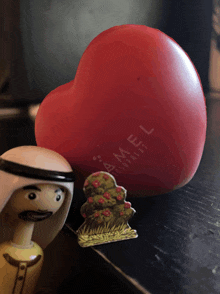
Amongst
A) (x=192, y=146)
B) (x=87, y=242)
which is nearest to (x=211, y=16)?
(x=192, y=146)

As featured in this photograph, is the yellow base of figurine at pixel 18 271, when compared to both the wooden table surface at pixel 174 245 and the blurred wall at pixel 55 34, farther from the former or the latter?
the blurred wall at pixel 55 34

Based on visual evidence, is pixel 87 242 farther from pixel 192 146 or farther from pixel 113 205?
pixel 192 146

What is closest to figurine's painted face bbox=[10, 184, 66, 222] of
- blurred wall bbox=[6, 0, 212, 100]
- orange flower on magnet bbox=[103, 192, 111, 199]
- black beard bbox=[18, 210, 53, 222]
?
black beard bbox=[18, 210, 53, 222]

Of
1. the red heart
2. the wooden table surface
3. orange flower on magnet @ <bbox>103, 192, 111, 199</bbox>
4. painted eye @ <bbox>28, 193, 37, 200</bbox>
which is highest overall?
the red heart

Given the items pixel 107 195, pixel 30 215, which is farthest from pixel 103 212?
pixel 30 215

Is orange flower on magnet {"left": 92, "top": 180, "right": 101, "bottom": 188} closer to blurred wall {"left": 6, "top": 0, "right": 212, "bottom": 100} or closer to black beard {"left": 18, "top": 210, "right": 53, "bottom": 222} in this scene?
black beard {"left": 18, "top": 210, "right": 53, "bottom": 222}

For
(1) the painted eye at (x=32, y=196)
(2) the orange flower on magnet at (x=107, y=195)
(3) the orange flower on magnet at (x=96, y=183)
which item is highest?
(1) the painted eye at (x=32, y=196)

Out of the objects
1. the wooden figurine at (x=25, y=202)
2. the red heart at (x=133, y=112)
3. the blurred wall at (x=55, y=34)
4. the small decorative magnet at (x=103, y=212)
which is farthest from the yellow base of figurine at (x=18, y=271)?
the blurred wall at (x=55, y=34)
